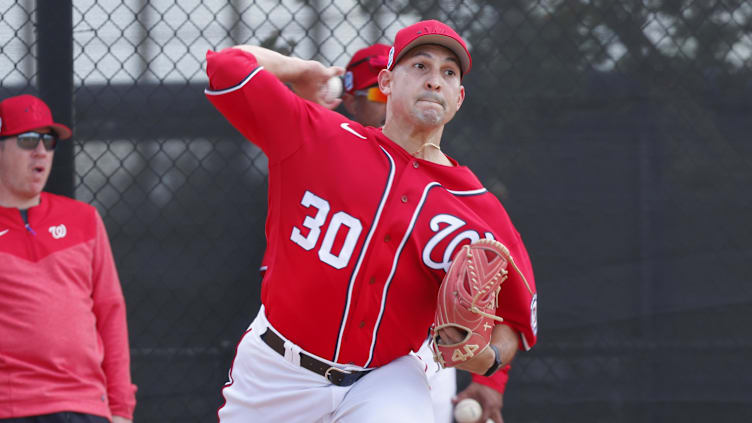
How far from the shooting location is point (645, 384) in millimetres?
3664

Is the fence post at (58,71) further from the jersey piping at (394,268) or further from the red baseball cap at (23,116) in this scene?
the jersey piping at (394,268)

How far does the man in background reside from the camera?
117 inches

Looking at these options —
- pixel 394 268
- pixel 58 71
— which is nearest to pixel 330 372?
pixel 394 268

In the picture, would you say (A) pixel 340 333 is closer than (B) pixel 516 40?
Yes

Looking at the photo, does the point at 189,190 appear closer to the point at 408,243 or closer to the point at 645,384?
the point at 408,243

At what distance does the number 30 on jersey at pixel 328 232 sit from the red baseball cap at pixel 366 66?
45.1 inches

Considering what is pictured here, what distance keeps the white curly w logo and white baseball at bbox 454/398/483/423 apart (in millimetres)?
1641

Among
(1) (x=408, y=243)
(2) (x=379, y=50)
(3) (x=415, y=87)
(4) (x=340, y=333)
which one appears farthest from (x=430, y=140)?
(2) (x=379, y=50)

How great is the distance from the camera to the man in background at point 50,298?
9.78ft

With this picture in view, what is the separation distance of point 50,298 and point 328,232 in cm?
129

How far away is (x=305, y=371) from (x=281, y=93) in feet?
2.61

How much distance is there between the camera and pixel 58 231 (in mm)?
3223

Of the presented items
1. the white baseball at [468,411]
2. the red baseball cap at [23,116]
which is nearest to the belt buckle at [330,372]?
the white baseball at [468,411]

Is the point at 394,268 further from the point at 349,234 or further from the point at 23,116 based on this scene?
the point at 23,116
